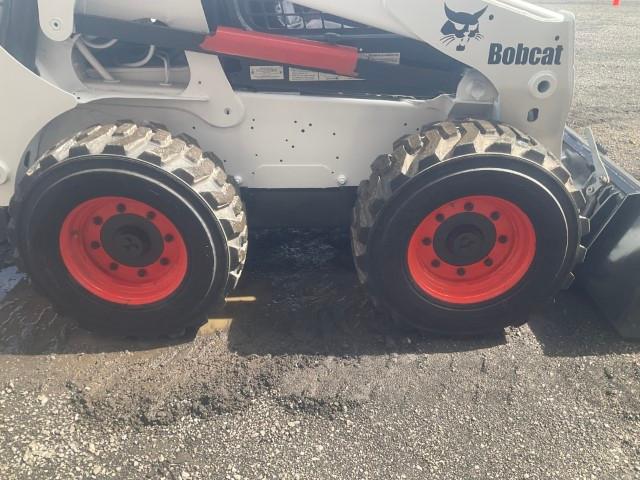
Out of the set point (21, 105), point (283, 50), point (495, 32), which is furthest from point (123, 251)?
point (495, 32)

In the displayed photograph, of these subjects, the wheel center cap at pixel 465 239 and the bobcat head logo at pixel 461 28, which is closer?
the bobcat head logo at pixel 461 28

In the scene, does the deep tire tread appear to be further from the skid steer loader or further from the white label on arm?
the white label on arm

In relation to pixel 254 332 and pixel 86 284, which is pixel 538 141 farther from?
pixel 86 284

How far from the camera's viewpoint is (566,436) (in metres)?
2.38

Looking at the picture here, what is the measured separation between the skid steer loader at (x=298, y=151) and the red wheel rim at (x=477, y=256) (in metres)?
0.01

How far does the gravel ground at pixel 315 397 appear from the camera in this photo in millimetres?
2271

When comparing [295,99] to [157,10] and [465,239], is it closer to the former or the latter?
[157,10]

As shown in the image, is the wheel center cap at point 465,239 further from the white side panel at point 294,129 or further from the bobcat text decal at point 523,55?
the bobcat text decal at point 523,55

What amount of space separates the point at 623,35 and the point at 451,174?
12442 mm

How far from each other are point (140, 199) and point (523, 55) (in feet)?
6.12

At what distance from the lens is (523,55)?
8.80ft

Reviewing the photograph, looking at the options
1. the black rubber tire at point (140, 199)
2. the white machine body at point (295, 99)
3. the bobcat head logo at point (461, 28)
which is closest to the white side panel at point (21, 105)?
the white machine body at point (295, 99)

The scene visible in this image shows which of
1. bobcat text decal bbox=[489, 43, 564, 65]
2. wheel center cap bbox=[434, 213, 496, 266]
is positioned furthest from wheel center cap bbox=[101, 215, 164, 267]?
bobcat text decal bbox=[489, 43, 564, 65]

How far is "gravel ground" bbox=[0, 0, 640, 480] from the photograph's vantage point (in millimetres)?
2271
